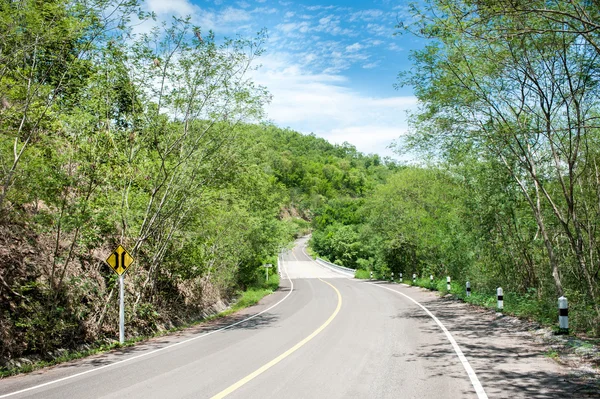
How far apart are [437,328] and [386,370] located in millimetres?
4947

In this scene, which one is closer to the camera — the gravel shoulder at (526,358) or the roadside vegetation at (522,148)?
the gravel shoulder at (526,358)

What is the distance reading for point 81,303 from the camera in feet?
34.0

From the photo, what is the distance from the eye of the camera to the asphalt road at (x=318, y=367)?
18.4 ft

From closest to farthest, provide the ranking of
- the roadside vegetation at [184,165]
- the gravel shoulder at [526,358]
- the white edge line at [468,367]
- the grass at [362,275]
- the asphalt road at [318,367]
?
the white edge line at [468,367] → the gravel shoulder at [526,358] → the asphalt road at [318,367] → the roadside vegetation at [184,165] → the grass at [362,275]

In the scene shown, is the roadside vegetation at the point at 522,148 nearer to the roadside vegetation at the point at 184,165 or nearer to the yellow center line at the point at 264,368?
the roadside vegetation at the point at 184,165

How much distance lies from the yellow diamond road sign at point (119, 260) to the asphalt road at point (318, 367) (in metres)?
2.04

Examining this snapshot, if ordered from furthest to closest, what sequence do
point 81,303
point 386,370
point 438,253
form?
point 438,253
point 81,303
point 386,370

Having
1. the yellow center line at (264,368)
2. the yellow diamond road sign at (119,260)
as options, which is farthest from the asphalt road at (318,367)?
the yellow diamond road sign at (119,260)

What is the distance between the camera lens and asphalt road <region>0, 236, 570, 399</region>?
5605 mm

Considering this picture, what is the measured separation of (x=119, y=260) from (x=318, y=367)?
6.58m

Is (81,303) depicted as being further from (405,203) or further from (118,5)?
(405,203)

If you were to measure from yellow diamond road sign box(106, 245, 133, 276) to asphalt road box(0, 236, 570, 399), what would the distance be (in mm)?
2038

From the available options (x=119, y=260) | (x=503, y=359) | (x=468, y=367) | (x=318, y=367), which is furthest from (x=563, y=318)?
(x=119, y=260)

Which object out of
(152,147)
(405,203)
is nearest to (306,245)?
(405,203)
